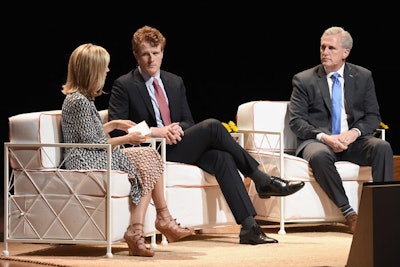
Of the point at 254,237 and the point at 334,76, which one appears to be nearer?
the point at 254,237

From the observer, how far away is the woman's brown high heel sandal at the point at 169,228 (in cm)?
488

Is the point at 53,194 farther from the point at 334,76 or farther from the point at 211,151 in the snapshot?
the point at 334,76

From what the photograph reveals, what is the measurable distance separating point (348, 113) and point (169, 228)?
5.66 ft

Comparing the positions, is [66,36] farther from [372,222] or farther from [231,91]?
[372,222]

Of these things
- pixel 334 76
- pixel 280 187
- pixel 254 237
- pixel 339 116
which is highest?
pixel 334 76

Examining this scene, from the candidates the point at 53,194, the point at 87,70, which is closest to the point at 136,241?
the point at 53,194

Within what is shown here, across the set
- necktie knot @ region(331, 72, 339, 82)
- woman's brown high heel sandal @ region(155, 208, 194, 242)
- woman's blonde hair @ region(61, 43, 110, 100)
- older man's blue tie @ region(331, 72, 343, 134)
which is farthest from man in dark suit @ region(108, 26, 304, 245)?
necktie knot @ region(331, 72, 339, 82)

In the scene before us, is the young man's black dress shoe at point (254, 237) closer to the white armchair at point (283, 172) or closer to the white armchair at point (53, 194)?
the white armchair at point (283, 172)

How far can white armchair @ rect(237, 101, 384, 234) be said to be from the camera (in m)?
5.71

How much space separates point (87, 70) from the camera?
4812 mm

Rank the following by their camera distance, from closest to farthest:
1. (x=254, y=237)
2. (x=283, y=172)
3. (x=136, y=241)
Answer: (x=136, y=241) < (x=254, y=237) < (x=283, y=172)

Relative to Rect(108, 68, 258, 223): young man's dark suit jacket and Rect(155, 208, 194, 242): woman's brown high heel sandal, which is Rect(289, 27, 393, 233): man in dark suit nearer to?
Rect(108, 68, 258, 223): young man's dark suit jacket

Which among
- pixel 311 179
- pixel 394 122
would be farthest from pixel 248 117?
pixel 394 122

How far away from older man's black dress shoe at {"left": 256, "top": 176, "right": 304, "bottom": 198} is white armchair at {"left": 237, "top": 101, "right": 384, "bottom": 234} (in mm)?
463
